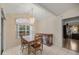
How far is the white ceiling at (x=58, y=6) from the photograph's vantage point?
9.42ft

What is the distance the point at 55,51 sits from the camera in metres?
2.90

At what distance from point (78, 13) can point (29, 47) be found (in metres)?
1.23

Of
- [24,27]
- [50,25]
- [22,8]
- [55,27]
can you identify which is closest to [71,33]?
[55,27]

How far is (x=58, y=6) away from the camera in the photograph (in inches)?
114

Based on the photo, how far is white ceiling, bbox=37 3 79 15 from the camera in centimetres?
287

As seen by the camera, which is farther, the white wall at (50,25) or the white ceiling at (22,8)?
the white wall at (50,25)

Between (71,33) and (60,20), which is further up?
(60,20)

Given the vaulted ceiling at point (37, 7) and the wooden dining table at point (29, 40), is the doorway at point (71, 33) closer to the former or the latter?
the vaulted ceiling at point (37, 7)

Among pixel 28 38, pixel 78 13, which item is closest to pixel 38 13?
pixel 28 38

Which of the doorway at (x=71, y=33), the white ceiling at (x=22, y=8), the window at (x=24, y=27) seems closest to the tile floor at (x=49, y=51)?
the doorway at (x=71, y=33)

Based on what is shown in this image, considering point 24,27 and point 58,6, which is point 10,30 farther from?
point 58,6

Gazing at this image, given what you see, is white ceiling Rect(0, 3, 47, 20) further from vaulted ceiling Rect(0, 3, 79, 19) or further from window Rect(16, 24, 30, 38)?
window Rect(16, 24, 30, 38)

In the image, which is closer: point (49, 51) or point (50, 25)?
point (49, 51)
